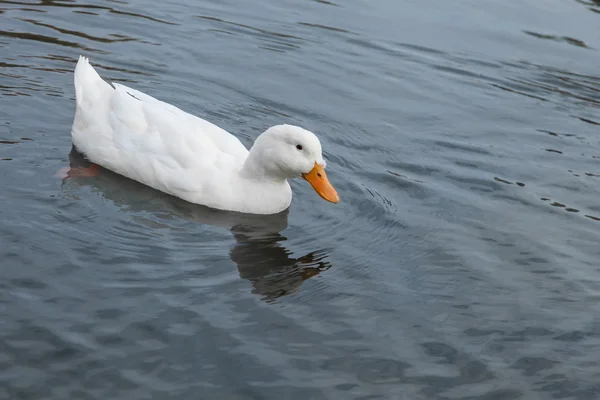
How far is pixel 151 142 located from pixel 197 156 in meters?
0.47

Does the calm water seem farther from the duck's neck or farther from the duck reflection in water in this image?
the duck's neck

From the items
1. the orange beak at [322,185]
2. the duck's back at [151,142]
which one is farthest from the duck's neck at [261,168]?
the orange beak at [322,185]

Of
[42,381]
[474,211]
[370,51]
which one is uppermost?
[370,51]

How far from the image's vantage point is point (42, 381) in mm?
5625

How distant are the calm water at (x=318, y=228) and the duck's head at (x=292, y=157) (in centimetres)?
39

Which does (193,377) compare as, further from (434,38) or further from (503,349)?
(434,38)

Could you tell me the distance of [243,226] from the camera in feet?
26.8

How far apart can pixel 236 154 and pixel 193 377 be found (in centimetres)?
324

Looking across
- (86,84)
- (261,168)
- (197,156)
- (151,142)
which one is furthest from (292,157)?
(86,84)

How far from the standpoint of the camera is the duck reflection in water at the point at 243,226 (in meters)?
7.32

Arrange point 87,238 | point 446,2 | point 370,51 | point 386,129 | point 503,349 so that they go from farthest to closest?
point 446,2
point 370,51
point 386,129
point 87,238
point 503,349

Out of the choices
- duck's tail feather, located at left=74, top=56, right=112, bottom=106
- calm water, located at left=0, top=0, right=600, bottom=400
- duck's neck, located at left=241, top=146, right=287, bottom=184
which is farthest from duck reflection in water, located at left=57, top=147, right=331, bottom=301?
duck's tail feather, located at left=74, top=56, right=112, bottom=106

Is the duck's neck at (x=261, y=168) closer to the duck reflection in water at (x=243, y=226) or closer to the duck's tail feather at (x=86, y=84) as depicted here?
the duck reflection in water at (x=243, y=226)

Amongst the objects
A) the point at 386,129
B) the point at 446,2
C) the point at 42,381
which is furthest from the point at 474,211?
the point at 446,2
